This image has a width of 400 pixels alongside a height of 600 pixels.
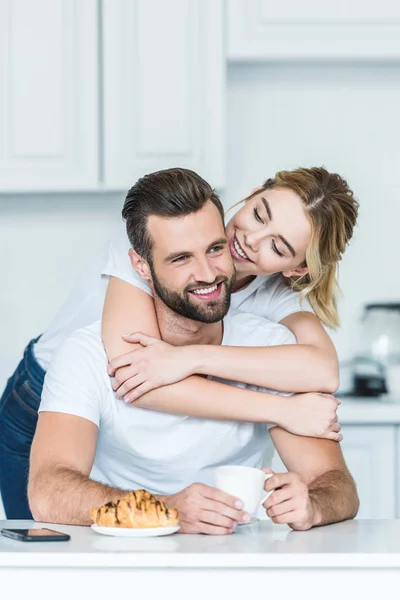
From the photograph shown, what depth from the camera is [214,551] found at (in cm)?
106

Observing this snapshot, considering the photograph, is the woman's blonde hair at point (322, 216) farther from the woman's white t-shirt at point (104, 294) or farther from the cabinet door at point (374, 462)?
the cabinet door at point (374, 462)

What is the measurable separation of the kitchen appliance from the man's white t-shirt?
1.24 metres

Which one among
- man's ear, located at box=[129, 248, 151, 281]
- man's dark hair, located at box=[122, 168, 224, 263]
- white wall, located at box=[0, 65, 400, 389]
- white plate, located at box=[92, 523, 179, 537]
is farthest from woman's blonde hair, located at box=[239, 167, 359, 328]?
white wall, located at box=[0, 65, 400, 389]

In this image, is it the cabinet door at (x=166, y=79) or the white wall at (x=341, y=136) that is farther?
the white wall at (x=341, y=136)

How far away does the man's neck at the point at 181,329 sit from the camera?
6.04 ft

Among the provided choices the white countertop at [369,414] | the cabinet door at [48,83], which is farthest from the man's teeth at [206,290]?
the cabinet door at [48,83]

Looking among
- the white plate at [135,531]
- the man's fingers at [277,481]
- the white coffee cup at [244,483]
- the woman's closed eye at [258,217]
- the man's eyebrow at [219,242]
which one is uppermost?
the woman's closed eye at [258,217]

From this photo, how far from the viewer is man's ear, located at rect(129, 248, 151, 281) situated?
183 cm

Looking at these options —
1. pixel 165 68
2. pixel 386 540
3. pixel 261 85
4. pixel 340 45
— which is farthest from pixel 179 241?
pixel 261 85

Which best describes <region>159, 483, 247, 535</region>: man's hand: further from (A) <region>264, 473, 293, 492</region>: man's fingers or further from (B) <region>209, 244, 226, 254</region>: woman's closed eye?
(B) <region>209, 244, 226, 254</region>: woman's closed eye
